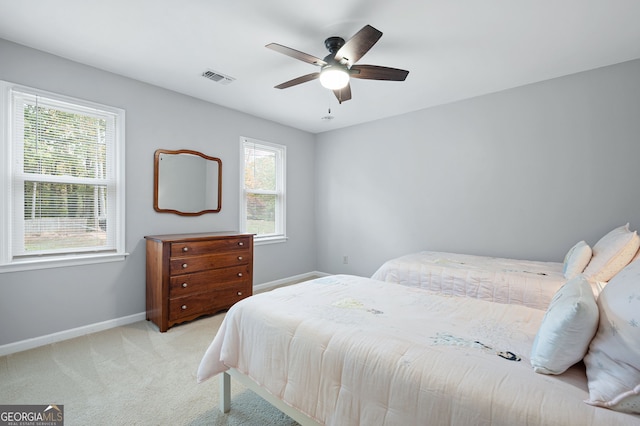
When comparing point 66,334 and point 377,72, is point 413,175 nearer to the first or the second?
point 377,72

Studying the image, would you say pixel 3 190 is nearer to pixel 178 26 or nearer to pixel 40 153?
pixel 40 153

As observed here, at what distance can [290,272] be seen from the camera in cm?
484

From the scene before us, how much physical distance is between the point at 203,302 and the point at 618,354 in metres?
3.21

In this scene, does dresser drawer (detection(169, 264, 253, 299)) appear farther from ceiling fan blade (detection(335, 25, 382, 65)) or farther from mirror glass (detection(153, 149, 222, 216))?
ceiling fan blade (detection(335, 25, 382, 65))

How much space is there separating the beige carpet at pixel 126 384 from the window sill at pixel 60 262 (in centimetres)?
70

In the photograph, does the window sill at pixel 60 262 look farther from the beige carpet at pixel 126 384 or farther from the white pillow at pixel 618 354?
the white pillow at pixel 618 354

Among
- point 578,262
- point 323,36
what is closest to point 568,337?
point 578,262

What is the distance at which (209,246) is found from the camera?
10.5 ft

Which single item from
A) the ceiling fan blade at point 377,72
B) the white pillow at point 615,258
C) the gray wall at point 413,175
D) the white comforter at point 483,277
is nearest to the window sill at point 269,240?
the gray wall at point 413,175

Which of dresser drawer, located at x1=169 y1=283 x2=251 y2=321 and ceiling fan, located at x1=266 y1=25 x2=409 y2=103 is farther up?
ceiling fan, located at x1=266 y1=25 x2=409 y2=103

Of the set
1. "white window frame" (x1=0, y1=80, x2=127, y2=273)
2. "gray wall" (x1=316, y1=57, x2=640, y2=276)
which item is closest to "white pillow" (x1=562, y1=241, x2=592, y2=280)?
"gray wall" (x1=316, y1=57, x2=640, y2=276)

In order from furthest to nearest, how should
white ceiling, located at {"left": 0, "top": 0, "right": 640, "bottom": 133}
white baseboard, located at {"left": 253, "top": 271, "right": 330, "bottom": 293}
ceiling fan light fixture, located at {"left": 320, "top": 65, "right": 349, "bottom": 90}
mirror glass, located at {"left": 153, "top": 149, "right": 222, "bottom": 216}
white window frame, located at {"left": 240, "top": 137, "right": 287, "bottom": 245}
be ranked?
white window frame, located at {"left": 240, "top": 137, "right": 287, "bottom": 245} → white baseboard, located at {"left": 253, "top": 271, "right": 330, "bottom": 293} → mirror glass, located at {"left": 153, "top": 149, "right": 222, "bottom": 216} → ceiling fan light fixture, located at {"left": 320, "top": 65, "right": 349, "bottom": 90} → white ceiling, located at {"left": 0, "top": 0, "right": 640, "bottom": 133}

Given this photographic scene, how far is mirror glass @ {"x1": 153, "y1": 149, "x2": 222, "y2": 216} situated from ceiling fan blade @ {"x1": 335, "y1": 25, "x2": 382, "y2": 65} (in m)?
2.29

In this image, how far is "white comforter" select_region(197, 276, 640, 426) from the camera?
0.91m
